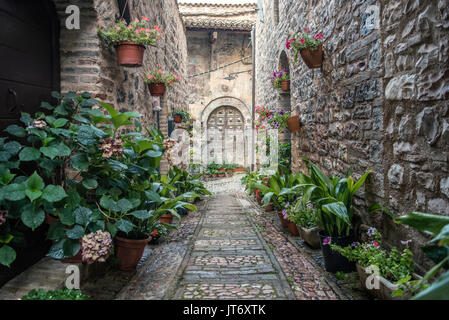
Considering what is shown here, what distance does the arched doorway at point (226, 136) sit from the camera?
39.2 feet

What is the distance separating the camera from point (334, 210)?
241cm

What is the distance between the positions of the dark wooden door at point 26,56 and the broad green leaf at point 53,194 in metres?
0.60

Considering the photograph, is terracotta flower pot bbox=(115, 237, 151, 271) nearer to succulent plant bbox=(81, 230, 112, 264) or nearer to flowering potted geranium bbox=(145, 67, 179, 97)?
succulent plant bbox=(81, 230, 112, 264)

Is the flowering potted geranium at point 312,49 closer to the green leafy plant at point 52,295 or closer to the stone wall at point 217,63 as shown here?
the green leafy plant at point 52,295

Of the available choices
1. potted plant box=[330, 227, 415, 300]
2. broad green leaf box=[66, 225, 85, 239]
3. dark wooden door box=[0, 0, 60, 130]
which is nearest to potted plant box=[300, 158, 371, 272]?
potted plant box=[330, 227, 415, 300]

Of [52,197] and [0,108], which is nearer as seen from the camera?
[52,197]

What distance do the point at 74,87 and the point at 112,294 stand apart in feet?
5.47

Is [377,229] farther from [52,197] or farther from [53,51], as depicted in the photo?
[53,51]

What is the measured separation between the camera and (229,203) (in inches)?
242

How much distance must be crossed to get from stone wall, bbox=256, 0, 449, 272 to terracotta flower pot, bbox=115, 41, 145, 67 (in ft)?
6.25

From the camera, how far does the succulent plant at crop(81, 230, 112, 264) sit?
1.92 meters

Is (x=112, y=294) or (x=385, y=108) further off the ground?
(x=385, y=108)

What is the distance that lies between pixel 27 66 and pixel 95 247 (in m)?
1.37
